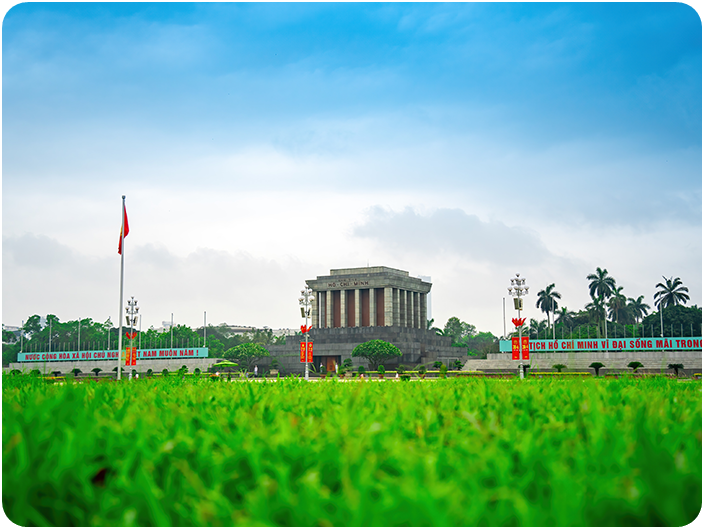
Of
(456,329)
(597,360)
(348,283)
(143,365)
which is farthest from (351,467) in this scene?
(456,329)

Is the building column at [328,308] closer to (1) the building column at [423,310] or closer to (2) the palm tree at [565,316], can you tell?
(1) the building column at [423,310]

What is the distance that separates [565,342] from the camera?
5166 centimetres

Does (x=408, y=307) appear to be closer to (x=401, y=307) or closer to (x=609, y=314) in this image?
(x=401, y=307)

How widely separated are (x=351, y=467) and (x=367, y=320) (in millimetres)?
66216

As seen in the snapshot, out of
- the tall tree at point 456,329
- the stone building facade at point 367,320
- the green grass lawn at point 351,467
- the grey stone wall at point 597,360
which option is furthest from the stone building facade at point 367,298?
the green grass lawn at point 351,467

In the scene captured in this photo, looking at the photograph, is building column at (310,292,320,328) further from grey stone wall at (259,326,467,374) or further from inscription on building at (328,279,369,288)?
grey stone wall at (259,326,467,374)

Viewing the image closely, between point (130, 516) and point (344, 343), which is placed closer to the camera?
point (130, 516)

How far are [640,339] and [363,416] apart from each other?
5105 centimetres

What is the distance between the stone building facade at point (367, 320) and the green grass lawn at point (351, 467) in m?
55.6

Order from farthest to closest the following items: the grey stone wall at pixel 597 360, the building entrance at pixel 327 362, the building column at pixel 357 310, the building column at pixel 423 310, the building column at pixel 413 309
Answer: the building column at pixel 423 310
the building column at pixel 413 309
the building column at pixel 357 310
the building entrance at pixel 327 362
the grey stone wall at pixel 597 360

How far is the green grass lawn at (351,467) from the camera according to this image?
228 cm

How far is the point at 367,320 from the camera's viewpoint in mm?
68625

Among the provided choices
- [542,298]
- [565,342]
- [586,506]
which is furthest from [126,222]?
[542,298]

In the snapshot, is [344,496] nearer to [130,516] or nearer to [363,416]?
[130,516]
